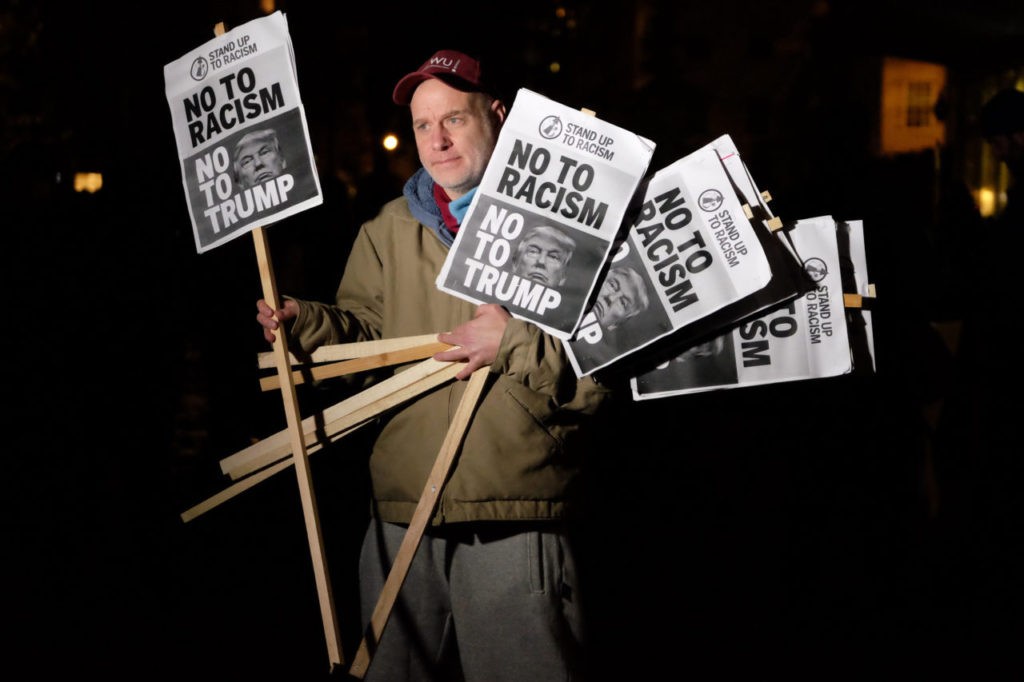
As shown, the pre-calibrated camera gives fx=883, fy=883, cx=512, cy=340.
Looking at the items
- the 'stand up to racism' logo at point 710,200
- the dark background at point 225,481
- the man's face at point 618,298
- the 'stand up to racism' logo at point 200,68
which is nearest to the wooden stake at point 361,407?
the man's face at point 618,298

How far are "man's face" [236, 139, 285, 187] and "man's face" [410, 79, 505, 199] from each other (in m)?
0.41

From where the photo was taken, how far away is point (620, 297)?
244 cm

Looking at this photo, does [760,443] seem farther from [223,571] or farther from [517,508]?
[517,508]

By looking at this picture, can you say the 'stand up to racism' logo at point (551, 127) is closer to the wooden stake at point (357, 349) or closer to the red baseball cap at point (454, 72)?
the red baseball cap at point (454, 72)

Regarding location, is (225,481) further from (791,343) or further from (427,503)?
(791,343)

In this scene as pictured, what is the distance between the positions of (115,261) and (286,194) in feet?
7.66

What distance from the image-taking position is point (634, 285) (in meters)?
2.44

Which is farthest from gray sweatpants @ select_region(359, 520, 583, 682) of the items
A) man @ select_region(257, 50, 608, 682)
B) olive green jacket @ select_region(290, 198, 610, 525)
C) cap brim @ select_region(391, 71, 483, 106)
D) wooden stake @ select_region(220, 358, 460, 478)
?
cap brim @ select_region(391, 71, 483, 106)

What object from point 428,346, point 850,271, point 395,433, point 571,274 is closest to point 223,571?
point 395,433

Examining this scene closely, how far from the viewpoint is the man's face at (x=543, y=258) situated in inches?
94.5

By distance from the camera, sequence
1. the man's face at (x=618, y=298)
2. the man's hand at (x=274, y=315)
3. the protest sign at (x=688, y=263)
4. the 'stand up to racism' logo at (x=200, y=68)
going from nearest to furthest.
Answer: the protest sign at (x=688, y=263) < the man's face at (x=618, y=298) < the man's hand at (x=274, y=315) < the 'stand up to racism' logo at (x=200, y=68)

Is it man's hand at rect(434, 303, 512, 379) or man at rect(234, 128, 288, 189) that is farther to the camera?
man at rect(234, 128, 288, 189)

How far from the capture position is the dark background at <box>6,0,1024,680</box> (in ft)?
13.2

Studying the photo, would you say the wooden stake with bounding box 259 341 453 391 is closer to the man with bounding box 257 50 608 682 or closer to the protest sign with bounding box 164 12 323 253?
the man with bounding box 257 50 608 682
